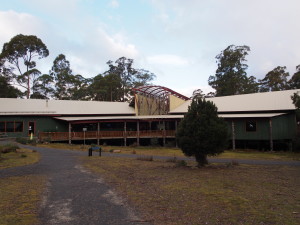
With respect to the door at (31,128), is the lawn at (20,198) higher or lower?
lower

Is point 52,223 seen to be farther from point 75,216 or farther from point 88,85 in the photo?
point 88,85

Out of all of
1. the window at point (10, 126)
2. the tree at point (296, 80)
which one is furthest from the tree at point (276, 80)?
the window at point (10, 126)

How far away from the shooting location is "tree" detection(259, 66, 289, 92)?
51.9 metres

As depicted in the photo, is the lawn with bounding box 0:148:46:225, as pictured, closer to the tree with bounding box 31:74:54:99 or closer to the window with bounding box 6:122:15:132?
the window with bounding box 6:122:15:132

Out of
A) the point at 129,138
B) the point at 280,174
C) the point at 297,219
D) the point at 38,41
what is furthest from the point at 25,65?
the point at 297,219

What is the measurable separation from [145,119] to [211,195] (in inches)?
871

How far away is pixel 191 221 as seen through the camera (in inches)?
201

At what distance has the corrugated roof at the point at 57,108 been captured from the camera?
3048 centimetres

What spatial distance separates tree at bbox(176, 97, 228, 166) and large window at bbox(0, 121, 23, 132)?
23.8 meters

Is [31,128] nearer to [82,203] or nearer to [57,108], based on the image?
[57,108]

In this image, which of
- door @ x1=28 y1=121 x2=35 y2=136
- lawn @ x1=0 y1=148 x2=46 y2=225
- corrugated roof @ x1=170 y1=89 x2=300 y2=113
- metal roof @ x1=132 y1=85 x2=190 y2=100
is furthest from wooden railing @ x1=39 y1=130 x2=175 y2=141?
lawn @ x1=0 y1=148 x2=46 y2=225

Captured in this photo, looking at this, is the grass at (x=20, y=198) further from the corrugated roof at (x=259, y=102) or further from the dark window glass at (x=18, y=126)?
the dark window glass at (x=18, y=126)

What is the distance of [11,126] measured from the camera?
2930 cm

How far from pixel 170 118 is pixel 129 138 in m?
6.03
